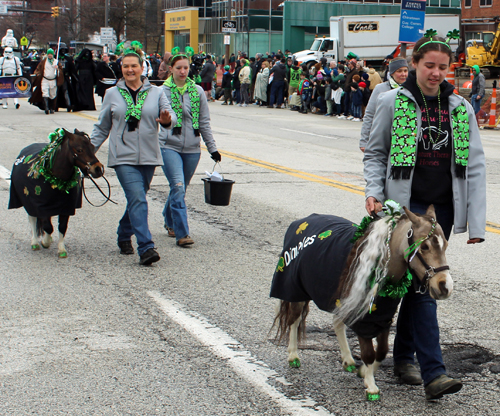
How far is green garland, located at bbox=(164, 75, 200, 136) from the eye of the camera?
288 inches

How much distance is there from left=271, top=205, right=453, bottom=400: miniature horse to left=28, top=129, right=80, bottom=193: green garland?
134 inches

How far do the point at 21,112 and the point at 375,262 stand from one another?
21769 millimetres

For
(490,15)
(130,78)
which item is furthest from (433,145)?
(490,15)

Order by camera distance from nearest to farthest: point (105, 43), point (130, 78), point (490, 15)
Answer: point (130, 78)
point (105, 43)
point (490, 15)

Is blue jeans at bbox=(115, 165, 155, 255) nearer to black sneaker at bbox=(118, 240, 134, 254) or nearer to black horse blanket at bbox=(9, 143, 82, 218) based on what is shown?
black sneaker at bbox=(118, 240, 134, 254)

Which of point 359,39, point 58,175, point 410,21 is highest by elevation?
point 359,39

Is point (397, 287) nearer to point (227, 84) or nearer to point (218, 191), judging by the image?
point (218, 191)

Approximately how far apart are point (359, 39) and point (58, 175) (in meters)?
35.7

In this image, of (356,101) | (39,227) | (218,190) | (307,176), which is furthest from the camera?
(356,101)

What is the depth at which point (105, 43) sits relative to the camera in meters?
49.8

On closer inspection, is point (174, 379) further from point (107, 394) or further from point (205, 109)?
point (205, 109)

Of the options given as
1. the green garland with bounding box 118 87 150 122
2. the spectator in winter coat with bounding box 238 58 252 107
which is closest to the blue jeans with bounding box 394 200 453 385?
the green garland with bounding box 118 87 150 122

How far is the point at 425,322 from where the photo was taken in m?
3.79

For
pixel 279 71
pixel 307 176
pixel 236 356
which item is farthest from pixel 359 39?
pixel 236 356
